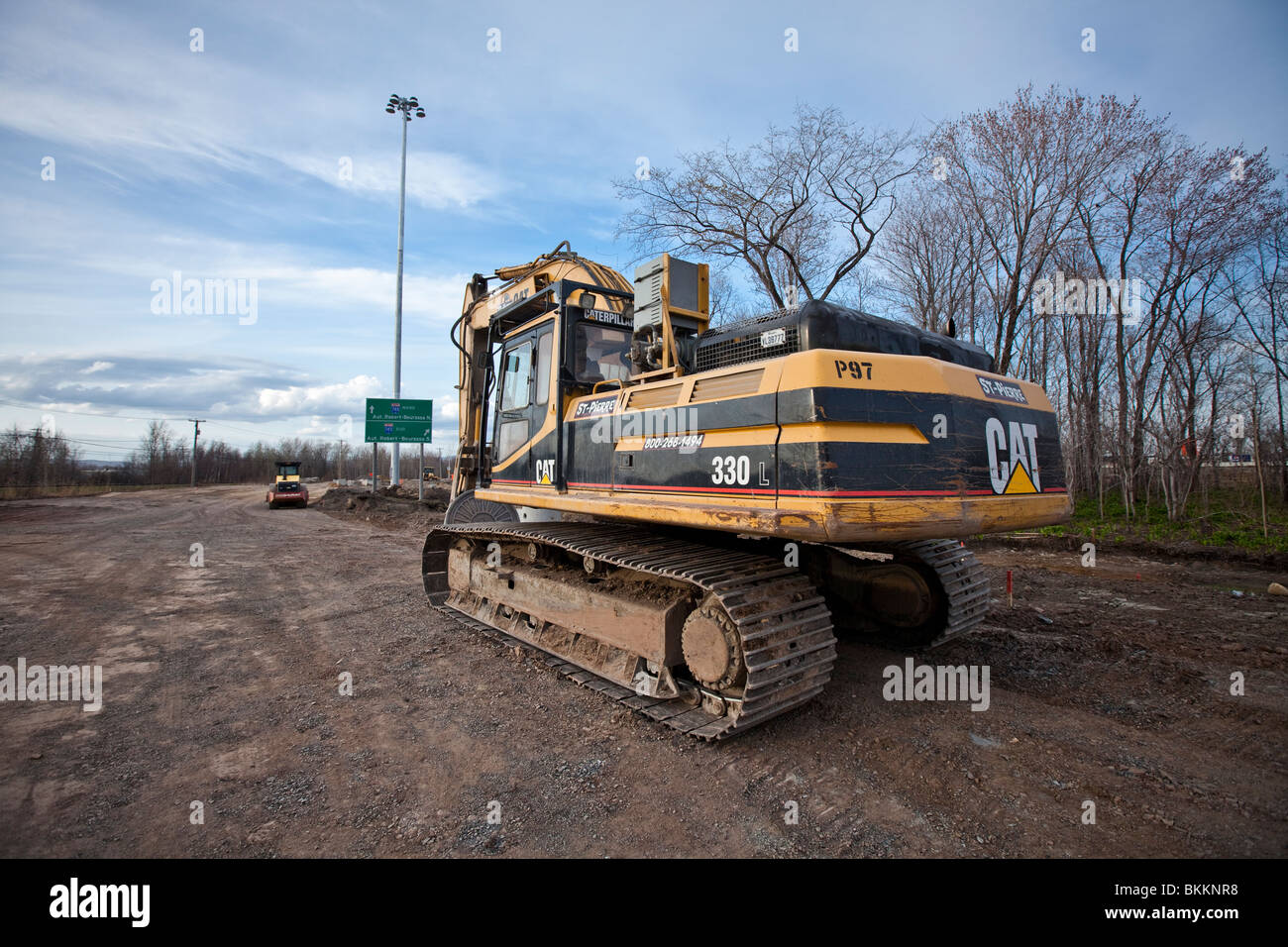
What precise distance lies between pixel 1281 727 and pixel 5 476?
2078 inches

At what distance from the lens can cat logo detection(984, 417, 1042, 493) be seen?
358cm

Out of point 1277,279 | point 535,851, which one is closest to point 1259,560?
point 1277,279

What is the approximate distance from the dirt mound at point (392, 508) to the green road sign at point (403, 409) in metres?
3.23

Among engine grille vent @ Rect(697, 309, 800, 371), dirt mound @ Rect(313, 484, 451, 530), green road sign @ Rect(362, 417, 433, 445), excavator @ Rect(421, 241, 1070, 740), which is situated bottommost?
dirt mound @ Rect(313, 484, 451, 530)

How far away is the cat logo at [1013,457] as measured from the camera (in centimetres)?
358

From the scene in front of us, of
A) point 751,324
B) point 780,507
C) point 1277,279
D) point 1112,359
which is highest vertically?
point 1277,279

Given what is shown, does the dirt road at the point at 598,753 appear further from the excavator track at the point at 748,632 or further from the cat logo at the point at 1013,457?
the cat logo at the point at 1013,457

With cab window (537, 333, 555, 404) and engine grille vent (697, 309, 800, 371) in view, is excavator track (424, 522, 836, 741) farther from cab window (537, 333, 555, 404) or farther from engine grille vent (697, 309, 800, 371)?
cab window (537, 333, 555, 404)

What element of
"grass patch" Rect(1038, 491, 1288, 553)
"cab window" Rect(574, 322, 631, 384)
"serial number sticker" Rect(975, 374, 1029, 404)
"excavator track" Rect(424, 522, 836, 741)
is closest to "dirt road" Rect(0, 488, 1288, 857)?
"excavator track" Rect(424, 522, 836, 741)

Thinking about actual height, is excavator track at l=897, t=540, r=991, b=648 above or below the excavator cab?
below

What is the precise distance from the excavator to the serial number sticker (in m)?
0.02

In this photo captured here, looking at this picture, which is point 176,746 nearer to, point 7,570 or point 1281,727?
point 1281,727

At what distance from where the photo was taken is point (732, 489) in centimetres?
353
